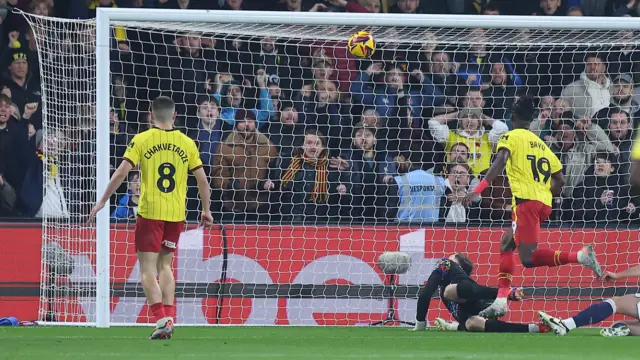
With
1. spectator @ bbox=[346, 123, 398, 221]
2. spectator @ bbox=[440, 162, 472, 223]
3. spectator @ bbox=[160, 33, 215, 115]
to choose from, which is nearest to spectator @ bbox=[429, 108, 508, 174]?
spectator @ bbox=[440, 162, 472, 223]

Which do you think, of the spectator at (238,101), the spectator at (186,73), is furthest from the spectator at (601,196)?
the spectator at (186,73)

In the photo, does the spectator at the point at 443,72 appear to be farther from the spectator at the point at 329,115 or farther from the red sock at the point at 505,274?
the red sock at the point at 505,274

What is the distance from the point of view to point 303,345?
8836 mm

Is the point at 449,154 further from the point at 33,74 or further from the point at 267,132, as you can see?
the point at 33,74

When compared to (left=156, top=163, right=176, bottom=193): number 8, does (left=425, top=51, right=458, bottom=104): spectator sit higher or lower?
higher

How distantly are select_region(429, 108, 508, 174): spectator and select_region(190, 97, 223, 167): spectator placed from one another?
99.7 inches

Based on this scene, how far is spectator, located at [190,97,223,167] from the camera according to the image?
44.3 feet

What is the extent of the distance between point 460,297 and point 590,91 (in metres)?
4.00

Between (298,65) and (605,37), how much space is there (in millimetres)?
3711

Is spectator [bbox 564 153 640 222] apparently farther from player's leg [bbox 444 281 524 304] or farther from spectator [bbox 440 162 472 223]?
player's leg [bbox 444 281 524 304]

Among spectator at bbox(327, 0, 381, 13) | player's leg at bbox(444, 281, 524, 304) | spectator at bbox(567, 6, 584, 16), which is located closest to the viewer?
player's leg at bbox(444, 281, 524, 304)

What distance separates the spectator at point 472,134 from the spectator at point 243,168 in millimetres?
1989

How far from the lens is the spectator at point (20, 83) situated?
13922 mm

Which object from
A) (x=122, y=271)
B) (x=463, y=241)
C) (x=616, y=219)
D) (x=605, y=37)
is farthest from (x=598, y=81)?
(x=122, y=271)
